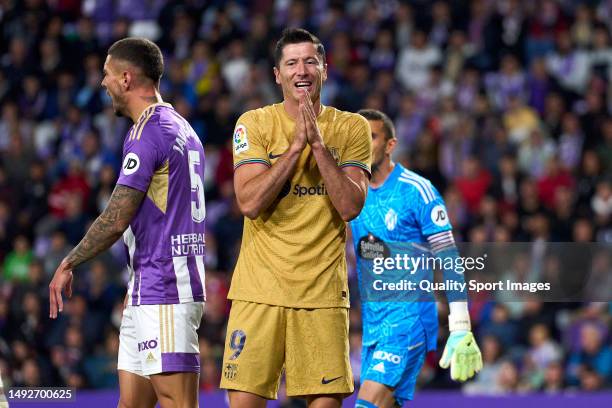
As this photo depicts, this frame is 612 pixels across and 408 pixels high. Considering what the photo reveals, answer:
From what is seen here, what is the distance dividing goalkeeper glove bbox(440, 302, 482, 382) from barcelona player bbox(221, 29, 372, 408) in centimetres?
150

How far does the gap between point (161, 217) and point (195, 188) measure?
244 mm

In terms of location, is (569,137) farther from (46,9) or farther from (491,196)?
(46,9)

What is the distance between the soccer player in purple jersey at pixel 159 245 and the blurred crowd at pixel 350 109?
4423 millimetres

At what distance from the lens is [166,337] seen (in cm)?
550

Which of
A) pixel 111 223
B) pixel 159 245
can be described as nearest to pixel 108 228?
pixel 111 223

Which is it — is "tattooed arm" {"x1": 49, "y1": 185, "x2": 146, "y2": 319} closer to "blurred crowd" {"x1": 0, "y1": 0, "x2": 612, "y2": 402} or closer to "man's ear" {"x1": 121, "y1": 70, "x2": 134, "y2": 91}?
"man's ear" {"x1": 121, "y1": 70, "x2": 134, "y2": 91}

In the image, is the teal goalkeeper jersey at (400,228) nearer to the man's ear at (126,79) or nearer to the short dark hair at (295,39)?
the short dark hair at (295,39)

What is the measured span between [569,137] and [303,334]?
8532 mm

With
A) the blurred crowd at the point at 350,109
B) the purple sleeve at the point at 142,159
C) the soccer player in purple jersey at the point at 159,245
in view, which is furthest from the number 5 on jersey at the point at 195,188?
the blurred crowd at the point at 350,109

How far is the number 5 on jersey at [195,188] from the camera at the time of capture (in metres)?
5.66

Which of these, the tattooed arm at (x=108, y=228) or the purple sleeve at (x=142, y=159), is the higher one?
the purple sleeve at (x=142, y=159)

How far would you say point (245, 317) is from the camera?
5441mm

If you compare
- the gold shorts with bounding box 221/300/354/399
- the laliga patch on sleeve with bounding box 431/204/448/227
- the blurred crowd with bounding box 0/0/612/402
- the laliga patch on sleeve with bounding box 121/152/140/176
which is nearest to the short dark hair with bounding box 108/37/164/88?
the laliga patch on sleeve with bounding box 121/152/140/176

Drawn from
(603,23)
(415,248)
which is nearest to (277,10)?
(603,23)
